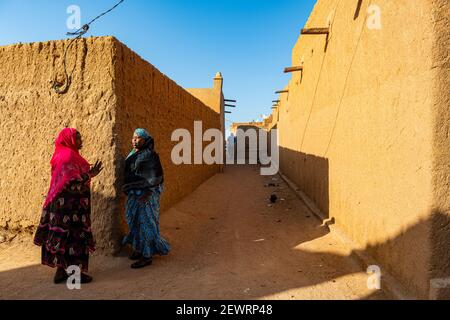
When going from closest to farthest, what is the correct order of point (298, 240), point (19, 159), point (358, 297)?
1. point (358, 297)
2. point (19, 159)
3. point (298, 240)

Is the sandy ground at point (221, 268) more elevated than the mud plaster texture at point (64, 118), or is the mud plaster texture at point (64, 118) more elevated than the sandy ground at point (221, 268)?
the mud plaster texture at point (64, 118)

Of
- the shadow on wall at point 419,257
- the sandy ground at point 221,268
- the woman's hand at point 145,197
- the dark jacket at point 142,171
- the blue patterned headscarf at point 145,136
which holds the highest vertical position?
the blue patterned headscarf at point 145,136

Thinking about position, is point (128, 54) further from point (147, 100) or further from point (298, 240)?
point (298, 240)

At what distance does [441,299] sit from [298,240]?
8.38 ft

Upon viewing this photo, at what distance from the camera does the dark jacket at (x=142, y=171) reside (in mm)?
3688

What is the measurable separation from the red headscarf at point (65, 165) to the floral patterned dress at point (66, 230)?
2.1 inches

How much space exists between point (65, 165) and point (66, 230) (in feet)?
2.16

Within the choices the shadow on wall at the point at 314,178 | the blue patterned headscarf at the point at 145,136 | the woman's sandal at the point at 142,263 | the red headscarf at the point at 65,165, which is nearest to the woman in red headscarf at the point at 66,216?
the red headscarf at the point at 65,165

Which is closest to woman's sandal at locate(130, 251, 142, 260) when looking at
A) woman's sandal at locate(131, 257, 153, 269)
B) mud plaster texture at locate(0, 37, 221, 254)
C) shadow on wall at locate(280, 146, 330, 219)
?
woman's sandal at locate(131, 257, 153, 269)

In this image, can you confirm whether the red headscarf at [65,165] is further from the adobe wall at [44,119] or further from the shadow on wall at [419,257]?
the shadow on wall at [419,257]

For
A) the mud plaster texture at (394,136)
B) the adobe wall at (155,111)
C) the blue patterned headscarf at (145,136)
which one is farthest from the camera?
the adobe wall at (155,111)

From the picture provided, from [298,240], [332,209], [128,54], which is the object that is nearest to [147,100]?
[128,54]

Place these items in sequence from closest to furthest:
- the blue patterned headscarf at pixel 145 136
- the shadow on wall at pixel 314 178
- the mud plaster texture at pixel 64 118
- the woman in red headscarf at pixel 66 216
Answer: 1. the woman in red headscarf at pixel 66 216
2. the blue patterned headscarf at pixel 145 136
3. the mud plaster texture at pixel 64 118
4. the shadow on wall at pixel 314 178
